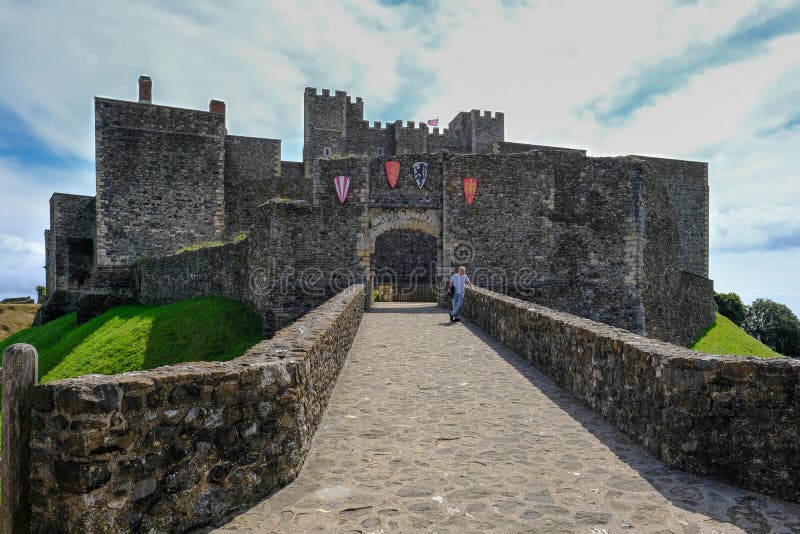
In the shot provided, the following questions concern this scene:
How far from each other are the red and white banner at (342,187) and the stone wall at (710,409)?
535 inches

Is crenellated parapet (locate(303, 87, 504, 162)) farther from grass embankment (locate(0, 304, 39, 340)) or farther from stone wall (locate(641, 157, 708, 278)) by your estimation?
grass embankment (locate(0, 304, 39, 340))

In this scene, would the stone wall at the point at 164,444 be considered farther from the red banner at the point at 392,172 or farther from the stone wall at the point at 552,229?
the stone wall at the point at 552,229

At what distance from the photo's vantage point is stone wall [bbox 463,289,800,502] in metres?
3.45

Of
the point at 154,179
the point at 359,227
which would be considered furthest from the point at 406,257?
the point at 154,179

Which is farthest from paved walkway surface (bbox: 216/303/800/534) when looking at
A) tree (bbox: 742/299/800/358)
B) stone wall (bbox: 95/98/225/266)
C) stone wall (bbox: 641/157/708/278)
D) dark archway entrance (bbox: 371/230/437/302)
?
tree (bbox: 742/299/800/358)

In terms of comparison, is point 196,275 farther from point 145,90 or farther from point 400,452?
point 400,452

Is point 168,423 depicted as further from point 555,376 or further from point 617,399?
point 555,376

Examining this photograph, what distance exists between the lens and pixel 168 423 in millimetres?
2881

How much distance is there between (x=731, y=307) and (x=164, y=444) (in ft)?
→ 135

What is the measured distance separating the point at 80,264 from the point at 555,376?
97.3ft

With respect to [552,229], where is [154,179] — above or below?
above

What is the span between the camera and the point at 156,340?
18.2 metres

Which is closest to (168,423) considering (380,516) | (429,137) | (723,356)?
(380,516)

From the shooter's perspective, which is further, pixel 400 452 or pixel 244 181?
pixel 244 181
